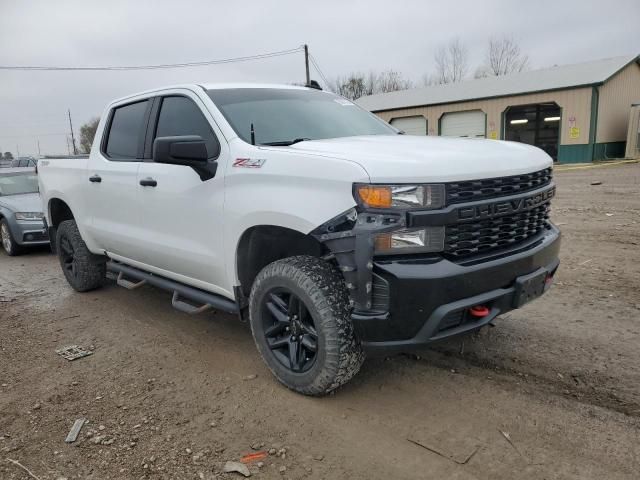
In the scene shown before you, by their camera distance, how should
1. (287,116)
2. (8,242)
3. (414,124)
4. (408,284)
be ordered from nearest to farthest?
(408,284)
(287,116)
(8,242)
(414,124)

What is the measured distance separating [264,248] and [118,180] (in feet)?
6.09

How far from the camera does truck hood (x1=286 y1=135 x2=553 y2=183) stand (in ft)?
8.59

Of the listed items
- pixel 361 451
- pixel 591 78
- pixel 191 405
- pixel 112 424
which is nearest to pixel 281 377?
pixel 191 405

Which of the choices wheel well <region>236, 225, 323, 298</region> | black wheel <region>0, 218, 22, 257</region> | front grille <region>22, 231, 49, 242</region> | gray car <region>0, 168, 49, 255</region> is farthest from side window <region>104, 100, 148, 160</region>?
black wheel <region>0, 218, 22, 257</region>

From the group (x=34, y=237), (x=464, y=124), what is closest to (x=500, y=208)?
(x=34, y=237)

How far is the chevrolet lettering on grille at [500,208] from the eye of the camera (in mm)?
2686

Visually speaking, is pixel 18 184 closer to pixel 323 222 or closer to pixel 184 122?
pixel 184 122

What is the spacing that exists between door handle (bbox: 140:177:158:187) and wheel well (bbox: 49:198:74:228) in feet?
7.90

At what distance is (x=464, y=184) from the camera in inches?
106

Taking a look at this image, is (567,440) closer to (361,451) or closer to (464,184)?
(361,451)

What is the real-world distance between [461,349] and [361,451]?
1430 millimetres

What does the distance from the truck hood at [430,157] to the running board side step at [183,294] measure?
1283mm

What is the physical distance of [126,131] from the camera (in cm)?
476

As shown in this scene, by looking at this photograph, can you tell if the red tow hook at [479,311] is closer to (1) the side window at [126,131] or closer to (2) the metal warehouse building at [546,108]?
(1) the side window at [126,131]
